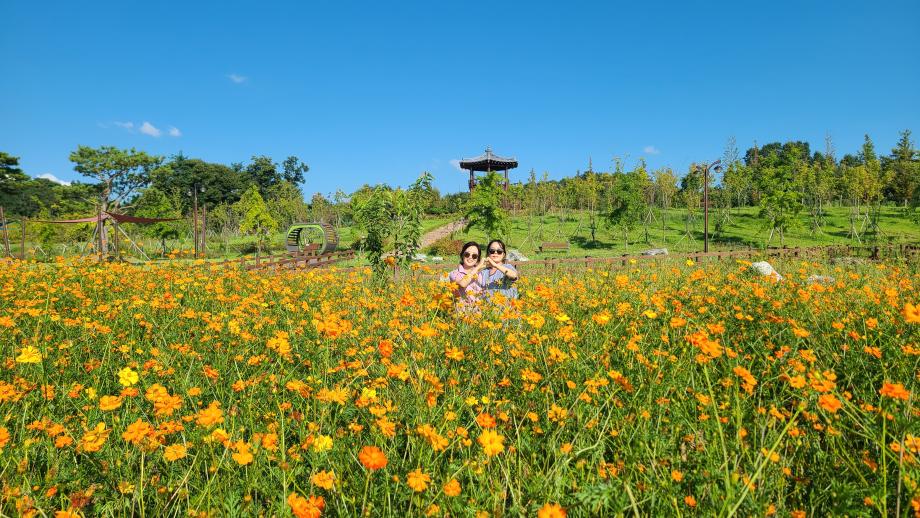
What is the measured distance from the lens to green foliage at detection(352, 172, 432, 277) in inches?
275

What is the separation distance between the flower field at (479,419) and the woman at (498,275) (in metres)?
0.99

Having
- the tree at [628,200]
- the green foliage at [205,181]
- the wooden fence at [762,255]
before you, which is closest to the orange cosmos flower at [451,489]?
the wooden fence at [762,255]

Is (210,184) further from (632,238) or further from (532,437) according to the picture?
(532,437)

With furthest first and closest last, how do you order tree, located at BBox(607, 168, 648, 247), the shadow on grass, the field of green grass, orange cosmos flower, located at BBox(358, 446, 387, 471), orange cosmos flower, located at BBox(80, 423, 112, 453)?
the shadow on grass
tree, located at BBox(607, 168, 648, 247)
the field of green grass
orange cosmos flower, located at BBox(80, 423, 112, 453)
orange cosmos flower, located at BBox(358, 446, 387, 471)

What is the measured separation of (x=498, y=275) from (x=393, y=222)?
2.93 metres

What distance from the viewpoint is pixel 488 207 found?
56.6 feet

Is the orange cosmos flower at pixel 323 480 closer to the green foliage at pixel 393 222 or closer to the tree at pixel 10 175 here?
the green foliage at pixel 393 222

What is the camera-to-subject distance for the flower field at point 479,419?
4.18 ft

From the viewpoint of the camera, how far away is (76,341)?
2.96 m

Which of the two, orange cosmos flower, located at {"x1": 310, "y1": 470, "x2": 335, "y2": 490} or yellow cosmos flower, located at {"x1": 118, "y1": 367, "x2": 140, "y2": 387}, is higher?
yellow cosmos flower, located at {"x1": 118, "y1": 367, "x2": 140, "y2": 387}

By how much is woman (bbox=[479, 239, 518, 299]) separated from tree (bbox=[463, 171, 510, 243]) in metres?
12.0

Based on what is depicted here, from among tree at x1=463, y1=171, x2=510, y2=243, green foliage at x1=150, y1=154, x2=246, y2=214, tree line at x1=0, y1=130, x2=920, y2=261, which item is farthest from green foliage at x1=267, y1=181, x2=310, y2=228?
tree at x1=463, y1=171, x2=510, y2=243

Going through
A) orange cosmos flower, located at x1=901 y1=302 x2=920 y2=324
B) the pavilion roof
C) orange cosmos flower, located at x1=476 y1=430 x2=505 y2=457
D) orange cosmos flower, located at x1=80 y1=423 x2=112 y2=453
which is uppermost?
the pavilion roof

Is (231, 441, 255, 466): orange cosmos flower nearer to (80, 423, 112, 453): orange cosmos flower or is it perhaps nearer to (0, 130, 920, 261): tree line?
(80, 423, 112, 453): orange cosmos flower
